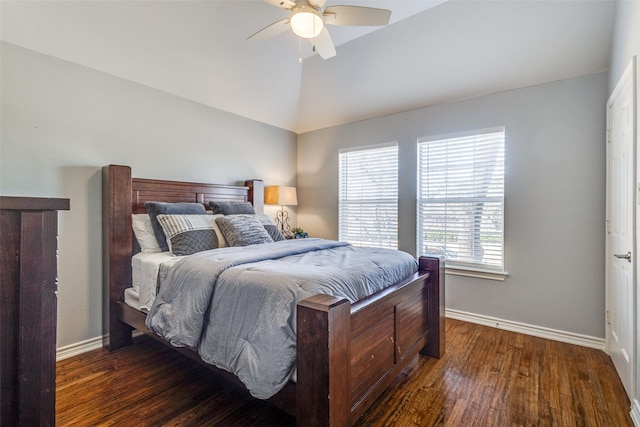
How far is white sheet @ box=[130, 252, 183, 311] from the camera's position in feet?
7.77

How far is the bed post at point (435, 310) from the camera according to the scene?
98.3 inches

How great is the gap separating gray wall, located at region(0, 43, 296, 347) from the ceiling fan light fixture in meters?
1.81

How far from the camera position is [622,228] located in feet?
7.08

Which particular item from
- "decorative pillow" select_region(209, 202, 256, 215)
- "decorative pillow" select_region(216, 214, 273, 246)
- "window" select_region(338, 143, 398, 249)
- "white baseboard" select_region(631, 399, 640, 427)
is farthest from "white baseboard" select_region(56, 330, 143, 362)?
"white baseboard" select_region(631, 399, 640, 427)

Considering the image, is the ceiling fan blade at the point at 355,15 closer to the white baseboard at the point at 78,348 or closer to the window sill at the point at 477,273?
the window sill at the point at 477,273

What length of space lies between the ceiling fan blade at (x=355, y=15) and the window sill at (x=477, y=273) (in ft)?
8.38

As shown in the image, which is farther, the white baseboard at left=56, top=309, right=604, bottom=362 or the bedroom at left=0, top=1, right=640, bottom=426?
the white baseboard at left=56, top=309, right=604, bottom=362

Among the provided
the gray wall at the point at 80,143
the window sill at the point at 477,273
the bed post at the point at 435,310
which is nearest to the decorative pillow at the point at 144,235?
the gray wall at the point at 80,143

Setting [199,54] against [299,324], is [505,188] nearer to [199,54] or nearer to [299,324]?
[299,324]

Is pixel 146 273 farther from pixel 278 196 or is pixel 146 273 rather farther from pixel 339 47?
pixel 339 47

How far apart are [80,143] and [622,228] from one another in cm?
424

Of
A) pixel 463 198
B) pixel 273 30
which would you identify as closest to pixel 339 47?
pixel 273 30

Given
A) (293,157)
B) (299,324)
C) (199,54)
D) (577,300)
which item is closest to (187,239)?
(299,324)

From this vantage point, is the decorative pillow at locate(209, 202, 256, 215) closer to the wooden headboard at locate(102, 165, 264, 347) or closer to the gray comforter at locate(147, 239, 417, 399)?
the wooden headboard at locate(102, 165, 264, 347)
